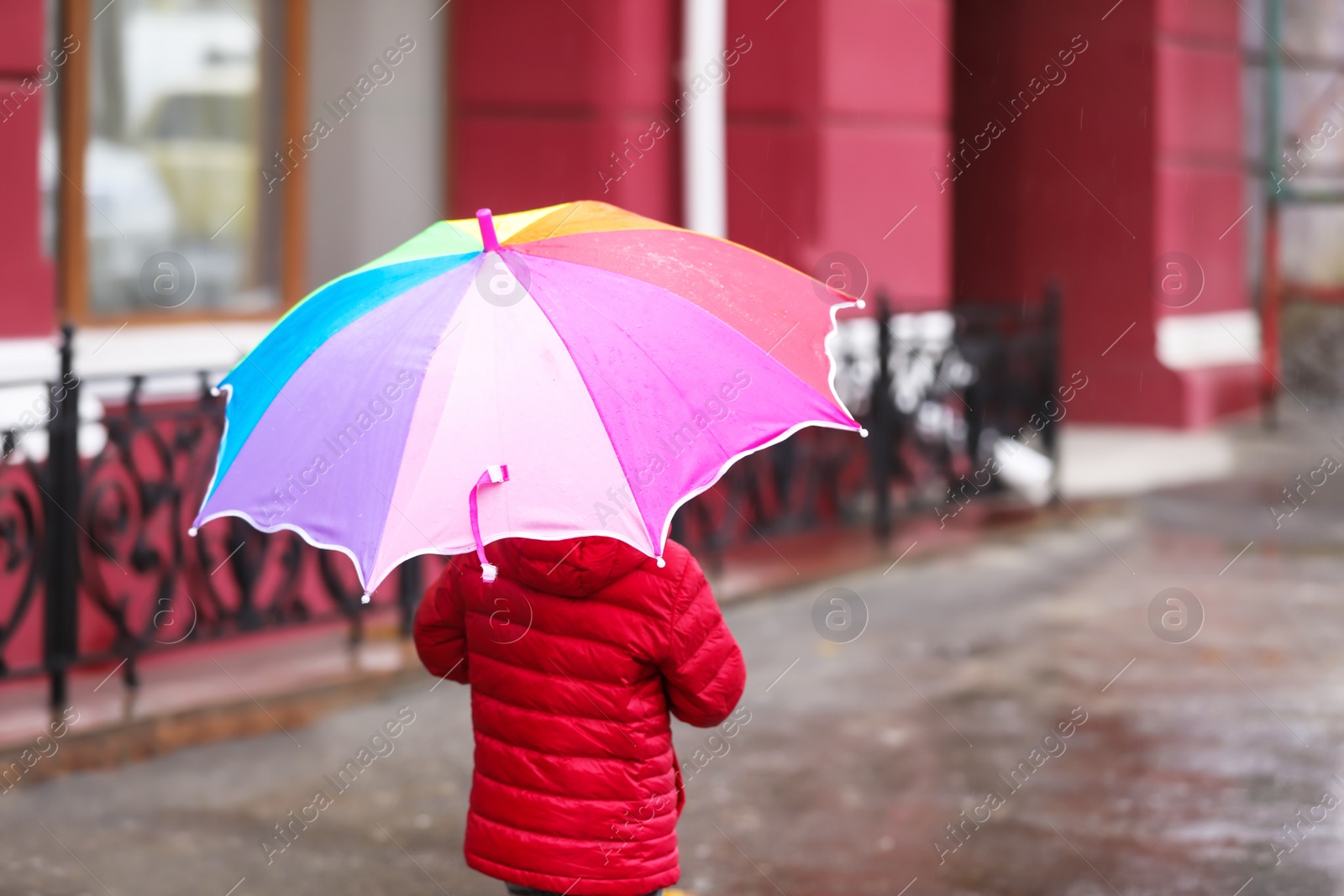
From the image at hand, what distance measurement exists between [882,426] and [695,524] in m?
1.36

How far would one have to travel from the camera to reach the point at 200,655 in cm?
666

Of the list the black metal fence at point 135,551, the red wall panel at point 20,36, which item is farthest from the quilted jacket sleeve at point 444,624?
the red wall panel at point 20,36

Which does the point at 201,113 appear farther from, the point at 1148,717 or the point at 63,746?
the point at 1148,717

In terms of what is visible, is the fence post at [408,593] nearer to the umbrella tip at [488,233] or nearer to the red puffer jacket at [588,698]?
the red puffer jacket at [588,698]

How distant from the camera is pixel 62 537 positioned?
5875 millimetres

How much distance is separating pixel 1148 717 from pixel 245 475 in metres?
4.26

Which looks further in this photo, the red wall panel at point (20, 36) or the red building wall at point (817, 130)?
the red building wall at point (817, 130)

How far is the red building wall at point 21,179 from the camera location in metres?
6.24

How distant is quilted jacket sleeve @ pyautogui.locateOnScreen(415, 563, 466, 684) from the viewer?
3.15 meters

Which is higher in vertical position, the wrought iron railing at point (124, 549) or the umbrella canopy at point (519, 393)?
the umbrella canopy at point (519, 393)

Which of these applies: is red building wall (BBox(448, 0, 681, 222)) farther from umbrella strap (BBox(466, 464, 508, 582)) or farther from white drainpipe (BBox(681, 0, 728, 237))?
umbrella strap (BBox(466, 464, 508, 582))

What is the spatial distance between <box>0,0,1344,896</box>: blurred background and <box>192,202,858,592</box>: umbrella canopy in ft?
1.27

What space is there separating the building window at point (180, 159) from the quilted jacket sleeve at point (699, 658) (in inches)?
191

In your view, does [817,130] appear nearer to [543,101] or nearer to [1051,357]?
[543,101]
